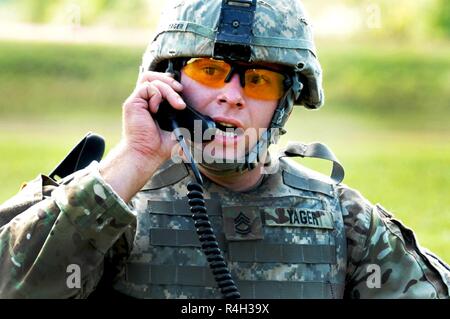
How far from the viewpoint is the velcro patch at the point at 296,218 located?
4434 millimetres

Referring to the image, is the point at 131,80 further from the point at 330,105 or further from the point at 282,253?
the point at 282,253

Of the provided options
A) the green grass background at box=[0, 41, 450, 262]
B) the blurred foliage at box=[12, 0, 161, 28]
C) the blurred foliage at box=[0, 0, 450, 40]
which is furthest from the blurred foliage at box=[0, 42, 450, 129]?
the blurred foliage at box=[12, 0, 161, 28]

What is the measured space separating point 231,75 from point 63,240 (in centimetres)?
90

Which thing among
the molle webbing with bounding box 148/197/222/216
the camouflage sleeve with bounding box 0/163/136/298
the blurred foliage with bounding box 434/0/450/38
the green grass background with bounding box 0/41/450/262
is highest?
the blurred foliage with bounding box 434/0/450/38

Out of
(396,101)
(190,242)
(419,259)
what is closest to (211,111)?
(190,242)

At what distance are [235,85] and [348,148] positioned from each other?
14.1 m

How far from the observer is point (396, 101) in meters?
25.1

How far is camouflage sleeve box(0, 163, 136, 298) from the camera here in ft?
12.5

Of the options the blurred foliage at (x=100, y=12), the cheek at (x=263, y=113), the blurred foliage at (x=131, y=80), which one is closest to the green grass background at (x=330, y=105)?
the blurred foliage at (x=131, y=80)

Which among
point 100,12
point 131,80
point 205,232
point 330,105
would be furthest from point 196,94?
point 100,12

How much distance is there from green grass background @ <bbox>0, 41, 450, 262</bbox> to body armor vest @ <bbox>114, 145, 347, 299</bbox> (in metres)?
10.2

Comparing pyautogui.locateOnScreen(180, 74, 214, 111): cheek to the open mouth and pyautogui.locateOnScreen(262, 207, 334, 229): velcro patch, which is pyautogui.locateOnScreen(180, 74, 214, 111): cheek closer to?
the open mouth

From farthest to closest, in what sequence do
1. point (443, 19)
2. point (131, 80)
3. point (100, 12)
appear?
1. point (100, 12)
2. point (443, 19)
3. point (131, 80)

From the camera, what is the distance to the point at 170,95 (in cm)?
412
